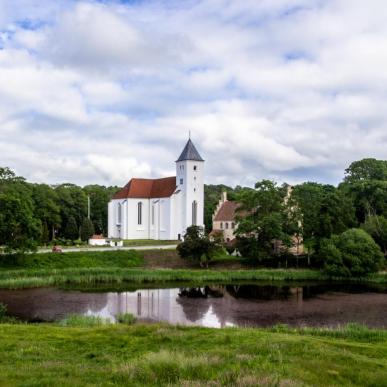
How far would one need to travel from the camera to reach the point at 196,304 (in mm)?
29188

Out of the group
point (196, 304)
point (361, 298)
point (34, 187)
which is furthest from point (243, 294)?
point (34, 187)

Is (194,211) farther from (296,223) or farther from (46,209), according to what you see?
(46,209)

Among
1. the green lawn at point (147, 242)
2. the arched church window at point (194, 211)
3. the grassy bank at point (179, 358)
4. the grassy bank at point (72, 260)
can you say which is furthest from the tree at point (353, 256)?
the arched church window at point (194, 211)

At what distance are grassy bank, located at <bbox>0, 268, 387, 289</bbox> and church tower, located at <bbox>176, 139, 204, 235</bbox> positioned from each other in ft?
71.3

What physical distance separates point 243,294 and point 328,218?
16964 millimetres

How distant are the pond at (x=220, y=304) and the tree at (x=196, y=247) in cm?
828

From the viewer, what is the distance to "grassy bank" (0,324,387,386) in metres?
8.62

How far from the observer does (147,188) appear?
6894cm

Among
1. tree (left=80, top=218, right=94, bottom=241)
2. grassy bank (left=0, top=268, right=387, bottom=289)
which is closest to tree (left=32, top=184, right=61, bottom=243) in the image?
tree (left=80, top=218, right=94, bottom=241)

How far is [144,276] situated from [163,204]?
26.2 metres

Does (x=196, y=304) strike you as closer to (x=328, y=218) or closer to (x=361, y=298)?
(x=361, y=298)

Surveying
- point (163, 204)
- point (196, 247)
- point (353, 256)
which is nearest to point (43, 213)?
point (163, 204)

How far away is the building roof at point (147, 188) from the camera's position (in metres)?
66.6

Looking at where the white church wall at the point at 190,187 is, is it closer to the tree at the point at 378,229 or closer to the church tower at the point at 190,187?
the church tower at the point at 190,187
